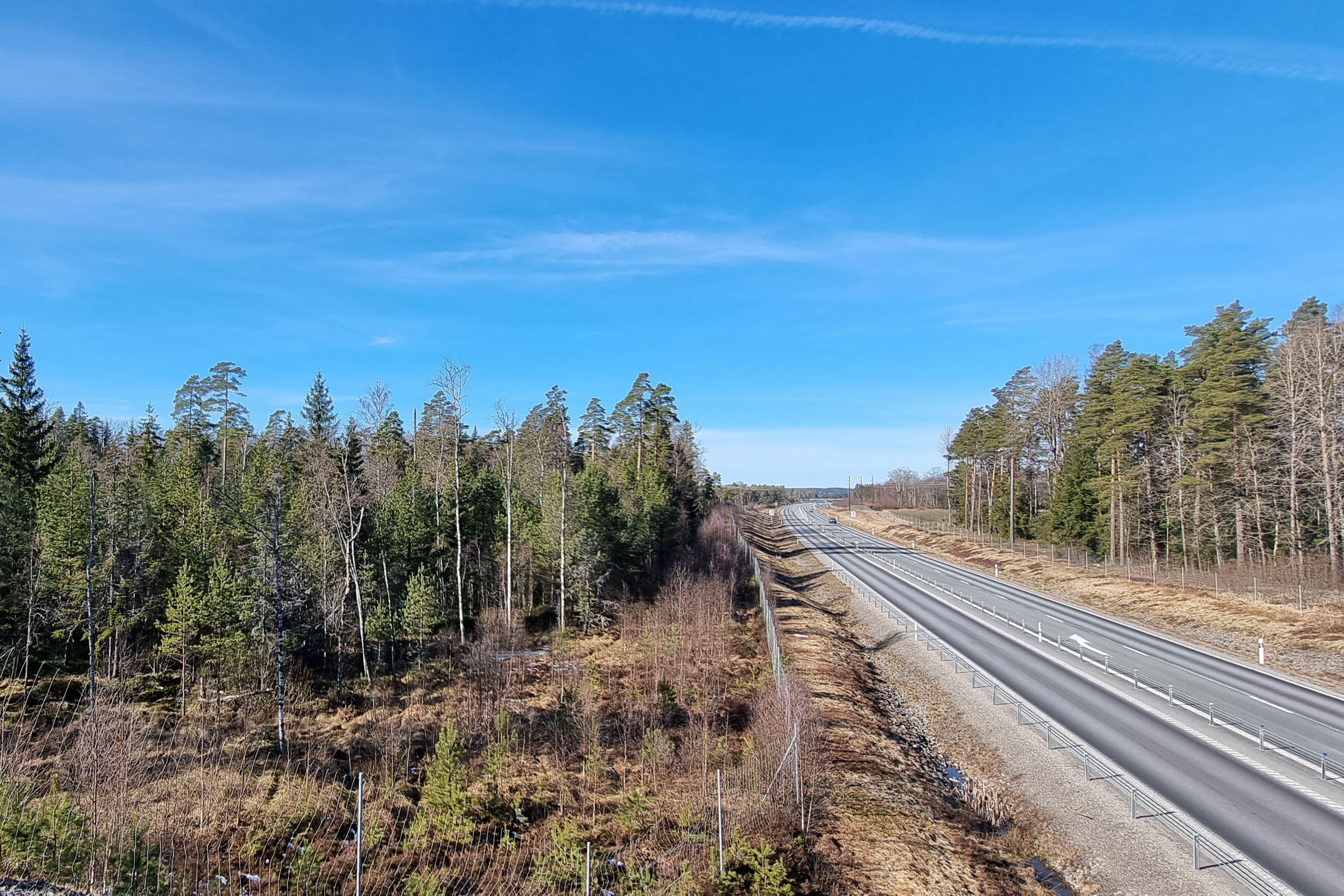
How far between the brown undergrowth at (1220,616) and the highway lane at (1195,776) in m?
8.62

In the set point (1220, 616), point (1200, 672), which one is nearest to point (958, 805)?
point (1200, 672)

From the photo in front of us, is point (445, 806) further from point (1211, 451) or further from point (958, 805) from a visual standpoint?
point (1211, 451)

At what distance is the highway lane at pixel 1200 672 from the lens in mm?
19625

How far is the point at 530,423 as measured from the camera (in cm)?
8044

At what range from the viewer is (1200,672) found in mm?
25547

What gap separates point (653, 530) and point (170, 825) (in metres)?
39.0

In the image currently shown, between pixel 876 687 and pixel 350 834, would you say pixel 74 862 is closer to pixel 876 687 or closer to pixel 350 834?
pixel 350 834

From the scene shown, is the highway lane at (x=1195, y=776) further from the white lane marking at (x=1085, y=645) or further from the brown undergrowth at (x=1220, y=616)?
the brown undergrowth at (x=1220, y=616)

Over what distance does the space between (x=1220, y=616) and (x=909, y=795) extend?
85.8 ft

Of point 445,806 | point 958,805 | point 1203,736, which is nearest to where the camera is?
point 445,806

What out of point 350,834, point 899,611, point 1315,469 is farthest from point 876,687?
point 1315,469

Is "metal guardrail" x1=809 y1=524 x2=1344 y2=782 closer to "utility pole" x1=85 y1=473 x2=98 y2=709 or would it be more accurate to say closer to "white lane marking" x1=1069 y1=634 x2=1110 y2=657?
"white lane marking" x1=1069 y1=634 x2=1110 y2=657

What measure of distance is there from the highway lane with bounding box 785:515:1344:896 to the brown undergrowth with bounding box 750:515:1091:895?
3.01 metres

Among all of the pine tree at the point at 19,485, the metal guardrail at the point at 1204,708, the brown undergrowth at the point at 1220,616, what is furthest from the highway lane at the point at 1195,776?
the pine tree at the point at 19,485
